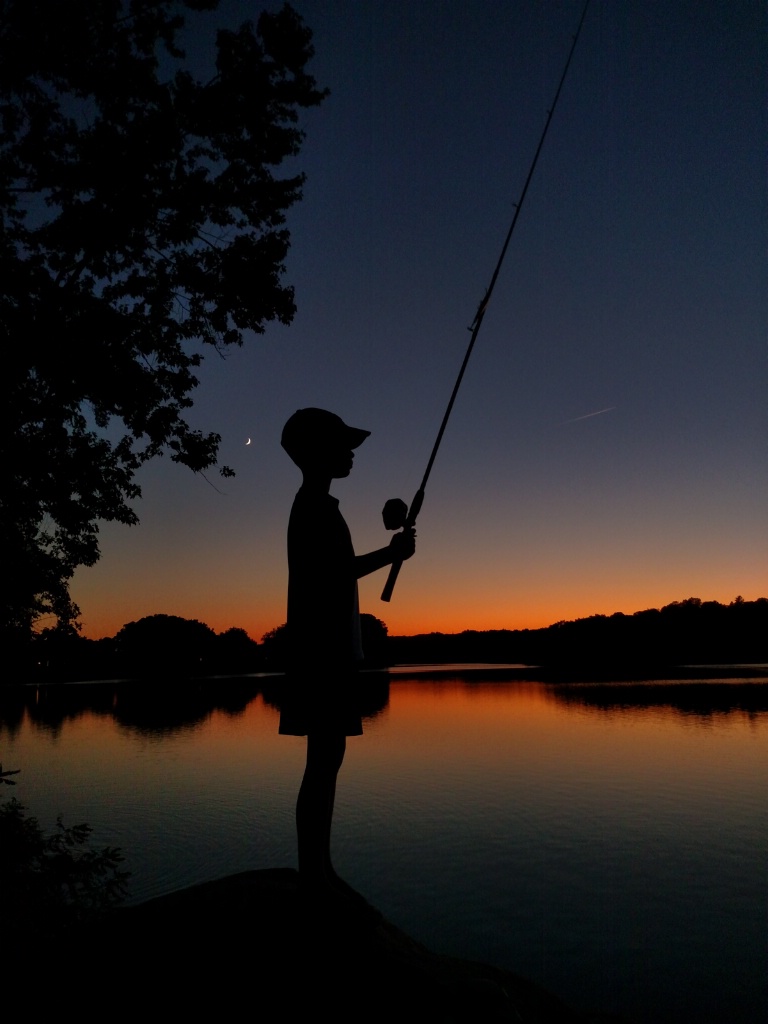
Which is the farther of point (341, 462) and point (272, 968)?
point (341, 462)

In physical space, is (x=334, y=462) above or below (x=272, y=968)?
above

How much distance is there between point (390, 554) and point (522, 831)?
11189 mm

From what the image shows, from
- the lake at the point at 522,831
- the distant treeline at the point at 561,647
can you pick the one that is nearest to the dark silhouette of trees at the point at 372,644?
the distant treeline at the point at 561,647

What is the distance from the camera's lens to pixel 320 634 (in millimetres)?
3211

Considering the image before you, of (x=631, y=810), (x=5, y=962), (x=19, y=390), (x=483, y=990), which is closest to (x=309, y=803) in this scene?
(x=483, y=990)

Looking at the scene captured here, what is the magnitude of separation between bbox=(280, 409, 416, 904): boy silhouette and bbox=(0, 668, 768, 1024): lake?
517 cm

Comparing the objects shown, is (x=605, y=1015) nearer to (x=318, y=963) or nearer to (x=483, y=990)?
(x=483, y=990)

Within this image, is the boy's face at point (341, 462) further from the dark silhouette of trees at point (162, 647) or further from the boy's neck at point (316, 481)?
the dark silhouette of trees at point (162, 647)

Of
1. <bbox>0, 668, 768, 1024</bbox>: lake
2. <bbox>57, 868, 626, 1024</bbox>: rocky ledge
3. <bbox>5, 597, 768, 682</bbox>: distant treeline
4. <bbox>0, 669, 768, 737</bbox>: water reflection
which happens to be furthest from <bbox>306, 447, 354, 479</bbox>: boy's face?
<bbox>5, 597, 768, 682</bbox>: distant treeline

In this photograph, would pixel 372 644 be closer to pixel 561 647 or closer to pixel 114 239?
pixel 561 647

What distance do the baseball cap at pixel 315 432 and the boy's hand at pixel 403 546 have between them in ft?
2.06

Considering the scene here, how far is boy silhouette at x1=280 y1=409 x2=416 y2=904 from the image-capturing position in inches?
124

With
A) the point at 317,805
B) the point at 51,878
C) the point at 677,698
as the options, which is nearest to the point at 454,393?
the point at 317,805

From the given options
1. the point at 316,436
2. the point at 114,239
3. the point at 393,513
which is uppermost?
the point at 114,239
